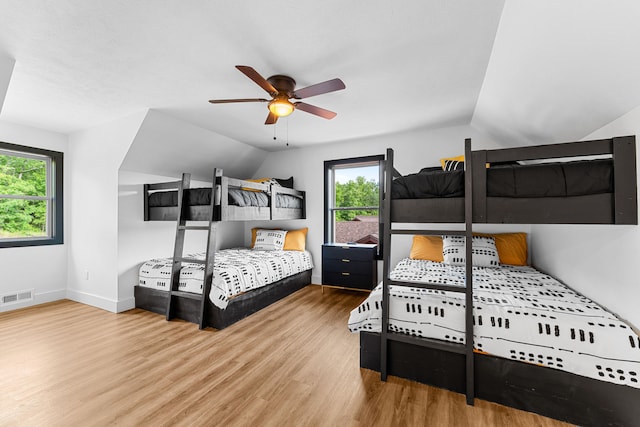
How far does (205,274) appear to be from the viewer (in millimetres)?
2904

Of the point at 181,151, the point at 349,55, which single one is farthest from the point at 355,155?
the point at 181,151

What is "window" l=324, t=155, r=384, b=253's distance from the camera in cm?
443

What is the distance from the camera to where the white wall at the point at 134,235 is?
3328mm

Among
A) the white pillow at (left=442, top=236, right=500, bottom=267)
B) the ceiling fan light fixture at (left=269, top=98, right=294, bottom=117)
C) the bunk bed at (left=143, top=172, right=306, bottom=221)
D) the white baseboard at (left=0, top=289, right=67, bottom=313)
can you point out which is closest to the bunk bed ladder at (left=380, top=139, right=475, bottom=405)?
the ceiling fan light fixture at (left=269, top=98, right=294, bottom=117)

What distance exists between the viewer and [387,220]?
6.49 ft

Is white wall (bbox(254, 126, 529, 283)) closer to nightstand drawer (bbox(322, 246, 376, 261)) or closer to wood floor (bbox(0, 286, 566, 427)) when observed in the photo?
nightstand drawer (bbox(322, 246, 376, 261))

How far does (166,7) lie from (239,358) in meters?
2.48

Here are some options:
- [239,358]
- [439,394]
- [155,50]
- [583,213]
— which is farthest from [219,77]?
[439,394]

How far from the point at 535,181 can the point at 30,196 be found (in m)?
5.46

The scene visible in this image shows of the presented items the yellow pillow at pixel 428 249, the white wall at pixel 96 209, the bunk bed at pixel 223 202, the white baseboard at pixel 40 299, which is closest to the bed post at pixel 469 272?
the yellow pillow at pixel 428 249

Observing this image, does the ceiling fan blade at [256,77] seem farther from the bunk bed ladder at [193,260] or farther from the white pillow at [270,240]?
A: the white pillow at [270,240]

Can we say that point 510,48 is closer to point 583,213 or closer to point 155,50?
point 583,213

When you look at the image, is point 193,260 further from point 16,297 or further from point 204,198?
point 16,297

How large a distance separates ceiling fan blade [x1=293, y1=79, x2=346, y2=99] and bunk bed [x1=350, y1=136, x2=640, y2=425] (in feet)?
2.24
